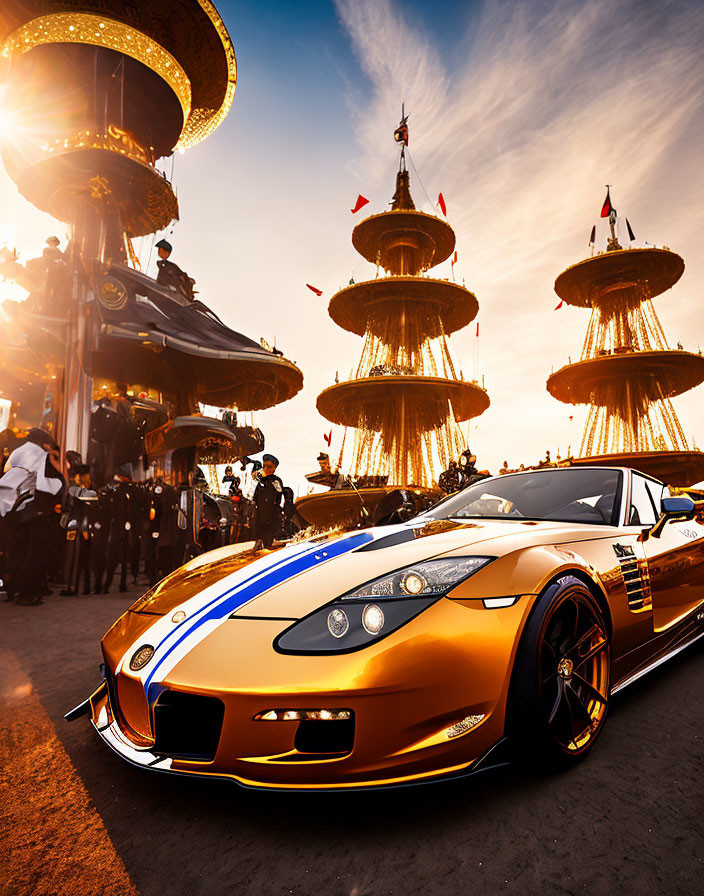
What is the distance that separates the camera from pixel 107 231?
21.9 metres

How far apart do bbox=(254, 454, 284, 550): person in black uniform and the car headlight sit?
19.5ft

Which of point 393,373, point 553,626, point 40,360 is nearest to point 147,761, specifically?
point 553,626

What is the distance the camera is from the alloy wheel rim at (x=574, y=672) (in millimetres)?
1756

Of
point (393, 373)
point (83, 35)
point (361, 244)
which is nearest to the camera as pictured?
point (83, 35)

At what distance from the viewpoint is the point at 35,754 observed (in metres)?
1.98

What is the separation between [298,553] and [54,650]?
2.58m

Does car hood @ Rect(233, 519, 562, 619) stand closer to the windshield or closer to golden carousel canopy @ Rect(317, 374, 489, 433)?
the windshield

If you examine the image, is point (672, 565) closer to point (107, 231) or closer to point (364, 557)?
point (364, 557)

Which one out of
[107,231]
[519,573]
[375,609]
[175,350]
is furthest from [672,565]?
[107,231]

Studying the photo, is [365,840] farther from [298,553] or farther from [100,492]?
[100,492]

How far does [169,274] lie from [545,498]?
2333 centimetres

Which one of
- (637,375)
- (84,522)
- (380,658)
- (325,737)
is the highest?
(637,375)

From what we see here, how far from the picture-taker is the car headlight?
4.96 feet

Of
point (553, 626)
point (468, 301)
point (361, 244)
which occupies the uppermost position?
point (361, 244)
